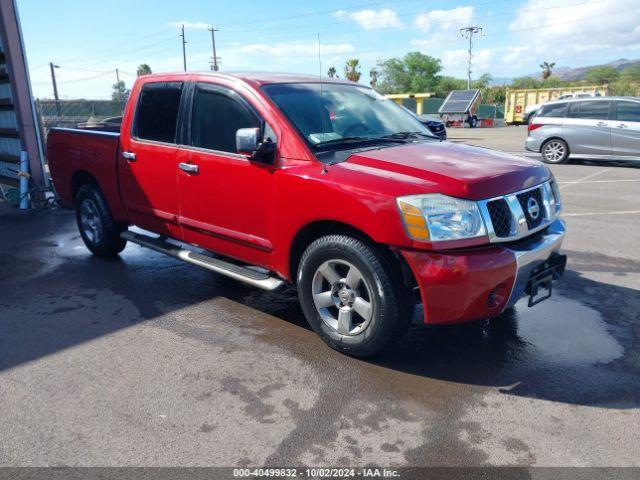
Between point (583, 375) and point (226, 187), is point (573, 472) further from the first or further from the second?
point (226, 187)

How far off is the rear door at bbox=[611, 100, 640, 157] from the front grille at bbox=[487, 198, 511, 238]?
11318 mm

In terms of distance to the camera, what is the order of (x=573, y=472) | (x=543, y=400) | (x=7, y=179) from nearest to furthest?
(x=573, y=472)
(x=543, y=400)
(x=7, y=179)

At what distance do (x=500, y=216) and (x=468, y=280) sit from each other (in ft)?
1.65

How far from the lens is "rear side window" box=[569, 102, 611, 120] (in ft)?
42.3

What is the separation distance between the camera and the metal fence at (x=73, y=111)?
67.7ft

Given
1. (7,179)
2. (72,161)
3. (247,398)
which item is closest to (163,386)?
(247,398)

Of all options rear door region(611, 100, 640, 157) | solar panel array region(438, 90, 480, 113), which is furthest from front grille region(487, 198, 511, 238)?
solar panel array region(438, 90, 480, 113)

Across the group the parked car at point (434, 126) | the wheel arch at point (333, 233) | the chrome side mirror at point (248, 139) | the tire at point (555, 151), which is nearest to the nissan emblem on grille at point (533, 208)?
the wheel arch at point (333, 233)

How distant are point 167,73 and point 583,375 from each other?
4154 millimetres

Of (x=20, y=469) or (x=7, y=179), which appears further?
(x=7, y=179)

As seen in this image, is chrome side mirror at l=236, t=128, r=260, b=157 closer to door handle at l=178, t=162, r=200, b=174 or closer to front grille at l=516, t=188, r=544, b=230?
door handle at l=178, t=162, r=200, b=174

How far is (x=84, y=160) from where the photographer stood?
577 cm

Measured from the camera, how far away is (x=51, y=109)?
2161 cm

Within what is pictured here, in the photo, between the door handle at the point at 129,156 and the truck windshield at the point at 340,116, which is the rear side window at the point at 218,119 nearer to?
the truck windshield at the point at 340,116
